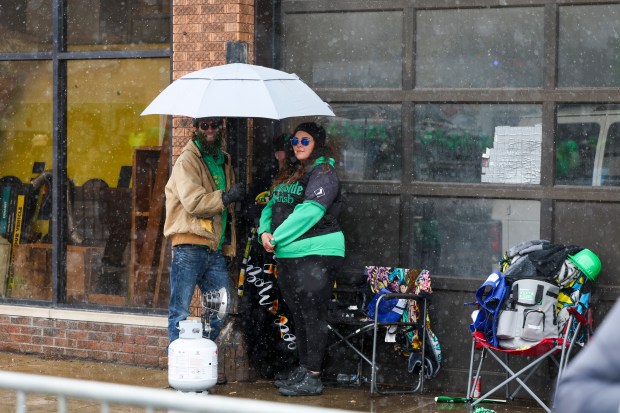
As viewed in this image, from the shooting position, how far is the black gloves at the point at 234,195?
7.77m

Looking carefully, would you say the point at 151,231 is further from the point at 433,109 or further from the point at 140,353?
the point at 433,109

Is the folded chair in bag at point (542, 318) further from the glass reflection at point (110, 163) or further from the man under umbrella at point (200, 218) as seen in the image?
the glass reflection at point (110, 163)

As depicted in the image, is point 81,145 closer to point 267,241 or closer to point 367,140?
point 267,241

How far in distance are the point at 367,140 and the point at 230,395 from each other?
2.16 meters

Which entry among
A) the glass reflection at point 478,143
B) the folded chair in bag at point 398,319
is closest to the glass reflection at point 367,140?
the glass reflection at point 478,143

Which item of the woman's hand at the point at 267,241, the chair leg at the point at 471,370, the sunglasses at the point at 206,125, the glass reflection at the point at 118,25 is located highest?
the glass reflection at the point at 118,25

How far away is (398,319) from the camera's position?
25.9 feet

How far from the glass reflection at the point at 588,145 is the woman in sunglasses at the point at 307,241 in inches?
63.5

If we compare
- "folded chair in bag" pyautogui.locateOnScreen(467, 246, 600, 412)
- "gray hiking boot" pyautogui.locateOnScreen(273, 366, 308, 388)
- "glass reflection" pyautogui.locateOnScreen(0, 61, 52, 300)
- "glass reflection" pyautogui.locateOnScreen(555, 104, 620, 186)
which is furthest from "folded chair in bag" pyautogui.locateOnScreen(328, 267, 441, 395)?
"glass reflection" pyautogui.locateOnScreen(0, 61, 52, 300)

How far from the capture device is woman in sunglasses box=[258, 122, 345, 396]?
25.2 ft

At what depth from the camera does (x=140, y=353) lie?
880 cm

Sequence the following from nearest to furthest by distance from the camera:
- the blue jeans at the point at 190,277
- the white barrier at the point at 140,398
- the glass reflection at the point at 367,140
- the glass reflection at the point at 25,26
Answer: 1. the white barrier at the point at 140,398
2. the blue jeans at the point at 190,277
3. the glass reflection at the point at 367,140
4. the glass reflection at the point at 25,26

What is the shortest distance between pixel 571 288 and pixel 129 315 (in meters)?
3.62

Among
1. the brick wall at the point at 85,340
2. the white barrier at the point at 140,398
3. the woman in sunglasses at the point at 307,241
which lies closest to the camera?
the white barrier at the point at 140,398
